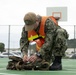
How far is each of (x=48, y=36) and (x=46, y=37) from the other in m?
0.05

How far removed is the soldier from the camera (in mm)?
5789

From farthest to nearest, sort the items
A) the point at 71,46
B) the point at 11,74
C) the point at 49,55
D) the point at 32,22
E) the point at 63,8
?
the point at 71,46
the point at 63,8
the point at 49,55
the point at 32,22
the point at 11,74

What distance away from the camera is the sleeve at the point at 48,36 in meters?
5.88

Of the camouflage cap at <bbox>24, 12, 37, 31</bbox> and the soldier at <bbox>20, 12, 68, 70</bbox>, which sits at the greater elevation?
the camouflage cap at <bbox>24, 12, 37, 31</bbox>

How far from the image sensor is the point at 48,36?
19.4 ft

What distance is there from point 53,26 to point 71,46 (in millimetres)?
17611

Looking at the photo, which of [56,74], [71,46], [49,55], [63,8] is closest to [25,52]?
[49,55]

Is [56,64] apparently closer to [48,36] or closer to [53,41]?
[53,41]

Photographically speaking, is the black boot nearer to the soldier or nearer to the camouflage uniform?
the soldier

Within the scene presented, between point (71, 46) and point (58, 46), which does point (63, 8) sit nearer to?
point (71, 46)

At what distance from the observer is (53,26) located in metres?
6.00

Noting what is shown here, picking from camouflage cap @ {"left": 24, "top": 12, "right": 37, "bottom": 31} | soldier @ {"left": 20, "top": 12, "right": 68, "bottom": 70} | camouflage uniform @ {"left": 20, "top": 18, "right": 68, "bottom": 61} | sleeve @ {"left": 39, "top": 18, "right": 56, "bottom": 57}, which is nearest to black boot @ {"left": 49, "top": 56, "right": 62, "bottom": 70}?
soldier @ {"left": 20, "top": 12, "right": 68, "bottom": 70}

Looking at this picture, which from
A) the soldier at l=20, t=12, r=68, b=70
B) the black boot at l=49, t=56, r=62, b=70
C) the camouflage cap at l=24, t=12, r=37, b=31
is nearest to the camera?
the camouflage cap at l=24, t=12, r=37, b=31

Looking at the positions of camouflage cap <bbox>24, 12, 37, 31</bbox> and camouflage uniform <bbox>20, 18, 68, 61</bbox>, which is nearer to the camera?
camouflage cap <bbox>24, 12, 37, 31</bbox>
